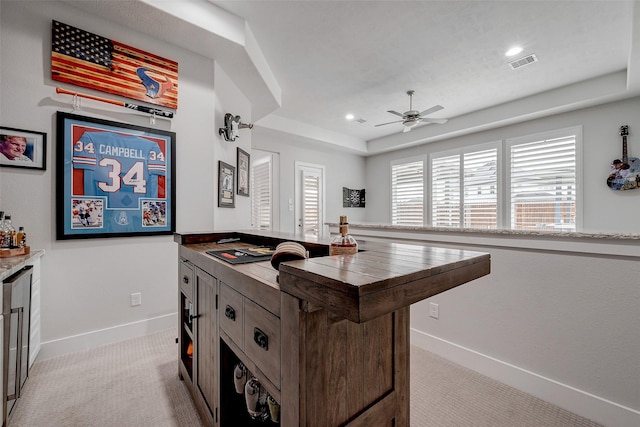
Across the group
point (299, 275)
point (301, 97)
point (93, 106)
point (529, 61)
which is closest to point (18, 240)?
point (93, 106)

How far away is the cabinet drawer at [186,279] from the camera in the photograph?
161 centimetres

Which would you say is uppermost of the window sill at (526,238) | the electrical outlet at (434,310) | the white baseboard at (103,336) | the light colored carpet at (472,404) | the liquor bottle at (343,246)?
the liquor bottle at (343,246)

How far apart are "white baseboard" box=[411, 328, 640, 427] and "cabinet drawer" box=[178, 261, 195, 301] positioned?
2.03 metres

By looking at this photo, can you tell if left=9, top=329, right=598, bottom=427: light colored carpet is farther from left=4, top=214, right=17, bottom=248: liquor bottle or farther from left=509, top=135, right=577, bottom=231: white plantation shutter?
left=509, top=135, right=577, bottom=231: white plantation shutter

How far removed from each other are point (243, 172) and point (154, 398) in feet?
8.54

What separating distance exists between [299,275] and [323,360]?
0.28 meters

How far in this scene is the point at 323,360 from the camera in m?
0.78

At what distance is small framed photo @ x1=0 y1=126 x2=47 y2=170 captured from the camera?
1.95m

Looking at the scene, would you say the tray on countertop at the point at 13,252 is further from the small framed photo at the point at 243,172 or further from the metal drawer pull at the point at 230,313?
the small framed photo at the point at 243,172

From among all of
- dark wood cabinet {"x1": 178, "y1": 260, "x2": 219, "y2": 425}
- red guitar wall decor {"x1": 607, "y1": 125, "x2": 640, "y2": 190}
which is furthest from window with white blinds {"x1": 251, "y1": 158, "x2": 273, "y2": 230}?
red guitar wall decor {"x1": 607, "y1": 125, "x2": 640, "y2": 190}

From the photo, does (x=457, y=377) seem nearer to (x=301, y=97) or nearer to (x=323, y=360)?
(x=323, y=360)

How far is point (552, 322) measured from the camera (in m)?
1.78

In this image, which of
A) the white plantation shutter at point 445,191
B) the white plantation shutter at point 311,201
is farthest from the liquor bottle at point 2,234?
the white plantation shutter at point 445,191

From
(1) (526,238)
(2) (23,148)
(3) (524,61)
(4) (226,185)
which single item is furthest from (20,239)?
(3) (524,61)
